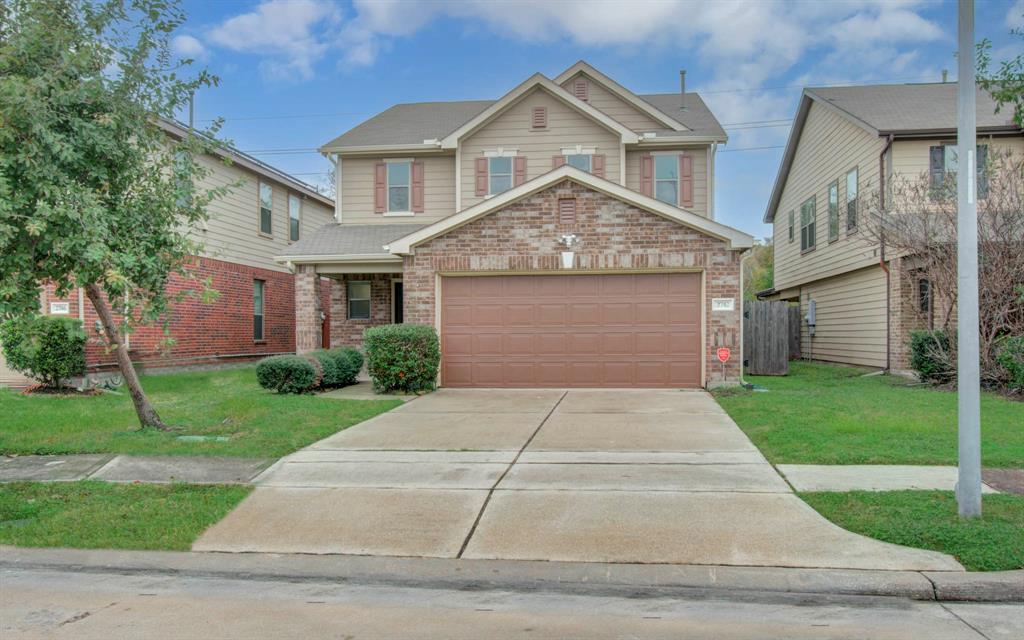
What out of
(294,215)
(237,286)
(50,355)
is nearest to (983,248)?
(50,355)

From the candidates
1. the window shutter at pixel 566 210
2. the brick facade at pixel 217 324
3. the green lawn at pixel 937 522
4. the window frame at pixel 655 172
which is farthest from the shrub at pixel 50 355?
the green lawn at pixel 937 522

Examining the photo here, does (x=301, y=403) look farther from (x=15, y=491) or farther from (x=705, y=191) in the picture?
(x=705, y=191)

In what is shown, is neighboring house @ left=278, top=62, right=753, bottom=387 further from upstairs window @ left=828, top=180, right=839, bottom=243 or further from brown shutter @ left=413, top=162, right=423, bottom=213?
upstairs window @ left=828, top=180, right=839, bottom=243

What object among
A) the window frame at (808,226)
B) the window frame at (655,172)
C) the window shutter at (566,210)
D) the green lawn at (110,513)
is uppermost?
the window frame at (655,172)

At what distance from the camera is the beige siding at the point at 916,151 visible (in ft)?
50.8

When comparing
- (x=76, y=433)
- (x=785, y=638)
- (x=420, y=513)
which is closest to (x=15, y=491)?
(x=76, y=433)

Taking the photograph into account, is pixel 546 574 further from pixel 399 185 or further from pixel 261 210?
pixel 261 210

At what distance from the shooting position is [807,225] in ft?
71.0

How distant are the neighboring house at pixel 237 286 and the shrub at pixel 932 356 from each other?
14.1 metres

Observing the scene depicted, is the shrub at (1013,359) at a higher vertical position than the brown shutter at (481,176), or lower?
lower

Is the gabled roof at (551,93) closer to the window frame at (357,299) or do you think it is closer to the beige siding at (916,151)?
the window frame at (357,299)

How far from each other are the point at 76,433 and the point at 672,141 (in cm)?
1383

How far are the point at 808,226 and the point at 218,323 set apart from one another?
17.4m

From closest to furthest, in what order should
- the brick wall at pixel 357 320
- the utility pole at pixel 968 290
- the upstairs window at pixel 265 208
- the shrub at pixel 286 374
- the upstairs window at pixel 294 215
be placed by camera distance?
the utility pole at pixel 968 290 → the shrub at pixel 286 374 → the brick wall at pixel 357 320 → the upstairs window at pixel 265 208 → the upstairs window at pixel 294 215
